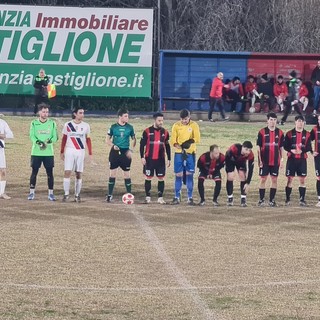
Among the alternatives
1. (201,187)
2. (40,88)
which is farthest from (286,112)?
(201,187)

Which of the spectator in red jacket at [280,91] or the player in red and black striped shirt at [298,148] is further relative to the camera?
the spectator in red jacket at [280,91]

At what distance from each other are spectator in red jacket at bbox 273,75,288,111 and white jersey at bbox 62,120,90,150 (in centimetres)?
2213

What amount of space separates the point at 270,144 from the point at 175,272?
28.6 feet

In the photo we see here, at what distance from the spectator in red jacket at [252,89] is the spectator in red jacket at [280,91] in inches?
26.4

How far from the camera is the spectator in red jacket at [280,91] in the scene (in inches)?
1822

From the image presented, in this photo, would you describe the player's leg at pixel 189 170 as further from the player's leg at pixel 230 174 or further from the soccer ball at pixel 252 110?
the soccer ball at pixel 252 110

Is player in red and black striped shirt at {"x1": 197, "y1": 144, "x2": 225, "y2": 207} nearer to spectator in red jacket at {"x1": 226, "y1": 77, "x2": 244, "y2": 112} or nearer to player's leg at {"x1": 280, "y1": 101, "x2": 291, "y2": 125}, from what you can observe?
player's leg at {"x1": 280, "y1": 101, "x2": 291, "y2": 125}

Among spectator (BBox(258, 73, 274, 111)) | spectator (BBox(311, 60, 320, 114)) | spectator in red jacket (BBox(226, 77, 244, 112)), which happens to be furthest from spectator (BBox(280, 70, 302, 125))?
spectator in red jacket (BBox(226, 77, 244, 112))

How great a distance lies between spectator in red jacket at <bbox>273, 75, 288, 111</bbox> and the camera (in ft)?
152

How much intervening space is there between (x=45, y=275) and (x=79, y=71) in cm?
3107

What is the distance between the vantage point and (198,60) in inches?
1889

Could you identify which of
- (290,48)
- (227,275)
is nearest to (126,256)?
(227,275)

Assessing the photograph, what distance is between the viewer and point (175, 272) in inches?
664

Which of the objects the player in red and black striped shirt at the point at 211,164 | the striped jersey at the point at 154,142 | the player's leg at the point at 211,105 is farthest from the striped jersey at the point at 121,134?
the player's leg at the point at 211,105
